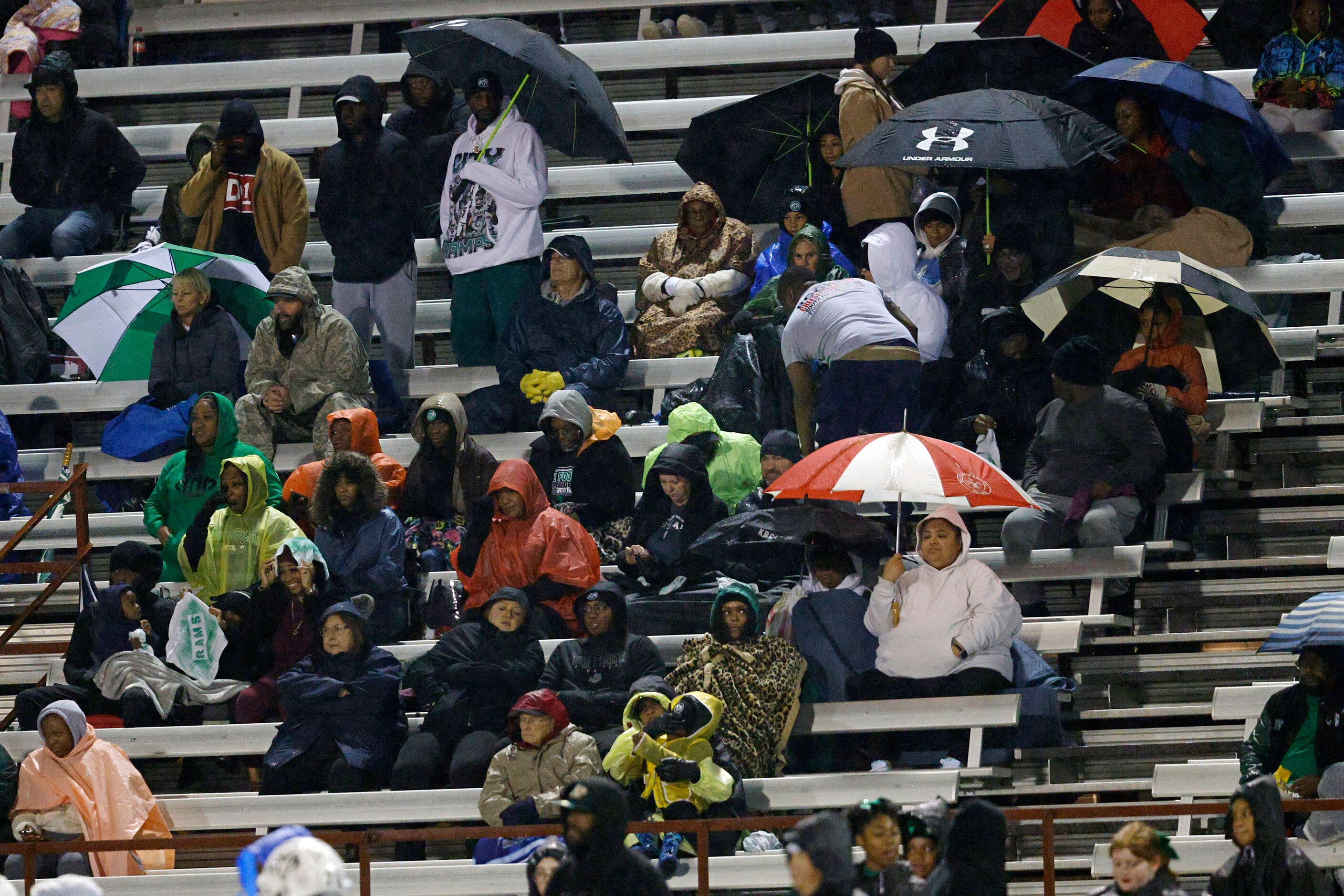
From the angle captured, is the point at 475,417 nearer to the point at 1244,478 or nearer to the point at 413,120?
the point at 413,120

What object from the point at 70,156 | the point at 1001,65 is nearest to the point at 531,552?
the point at 1001,65

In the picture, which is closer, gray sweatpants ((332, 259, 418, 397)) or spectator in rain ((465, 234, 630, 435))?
spectator in rain ((465, 234, 630, 435))

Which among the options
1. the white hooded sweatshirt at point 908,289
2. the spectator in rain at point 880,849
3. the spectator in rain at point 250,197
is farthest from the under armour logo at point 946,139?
the spectator in rain at point 880,849

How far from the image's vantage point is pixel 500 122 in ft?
45.1

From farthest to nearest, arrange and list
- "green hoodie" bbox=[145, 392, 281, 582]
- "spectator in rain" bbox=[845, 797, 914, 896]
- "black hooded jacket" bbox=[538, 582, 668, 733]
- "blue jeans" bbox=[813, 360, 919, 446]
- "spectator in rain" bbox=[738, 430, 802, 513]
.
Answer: "green hoodie" bbox=[145, 392, 281, 582] → "blue jeans" bbox=[813, 360, 919, 446] → "spectator in rain" bbox=[738, 430, 802, 513] → "black hooded jacket" bbox=[538, 582, 668, 733] → "spectator in rain" bbox=[845, 797, 914, 896]

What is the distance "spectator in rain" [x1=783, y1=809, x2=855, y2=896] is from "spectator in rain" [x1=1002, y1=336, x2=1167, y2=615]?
4719mm

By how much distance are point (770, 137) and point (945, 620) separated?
14.1 feet

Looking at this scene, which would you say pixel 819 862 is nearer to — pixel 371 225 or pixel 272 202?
pixel 371 225

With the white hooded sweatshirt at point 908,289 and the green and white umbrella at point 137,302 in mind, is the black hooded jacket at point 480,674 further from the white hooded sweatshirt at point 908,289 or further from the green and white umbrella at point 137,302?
the green and white umbrella at point 137,302

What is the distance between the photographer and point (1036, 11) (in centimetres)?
1491

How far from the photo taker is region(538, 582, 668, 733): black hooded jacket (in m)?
10.9

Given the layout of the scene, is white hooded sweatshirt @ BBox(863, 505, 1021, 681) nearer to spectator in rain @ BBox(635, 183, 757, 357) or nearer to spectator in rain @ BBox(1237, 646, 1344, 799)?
spectator in rain @ BBox(1237, 646, 1344, 799)

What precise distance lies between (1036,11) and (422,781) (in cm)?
643

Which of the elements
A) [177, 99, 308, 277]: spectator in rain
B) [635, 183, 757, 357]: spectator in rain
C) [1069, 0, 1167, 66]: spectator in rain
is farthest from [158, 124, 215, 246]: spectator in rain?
[1069, 0, 1167, 66]: spectator in rain
